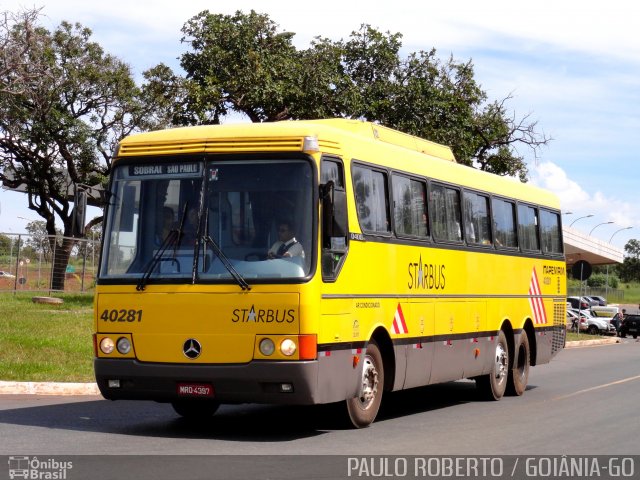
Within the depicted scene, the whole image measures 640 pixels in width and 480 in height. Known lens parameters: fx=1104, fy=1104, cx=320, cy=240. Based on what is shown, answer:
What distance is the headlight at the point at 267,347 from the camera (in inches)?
432

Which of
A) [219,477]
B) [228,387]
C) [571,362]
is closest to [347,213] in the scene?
[228,387]

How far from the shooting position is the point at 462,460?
10.2 metres

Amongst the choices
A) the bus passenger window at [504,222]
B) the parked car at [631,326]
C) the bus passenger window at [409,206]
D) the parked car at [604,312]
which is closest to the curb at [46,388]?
the bus passenger window at [409,206]

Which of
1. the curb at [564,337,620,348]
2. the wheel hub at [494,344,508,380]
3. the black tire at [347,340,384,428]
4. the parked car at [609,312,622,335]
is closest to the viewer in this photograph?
the black tire at [347,340,384,428]

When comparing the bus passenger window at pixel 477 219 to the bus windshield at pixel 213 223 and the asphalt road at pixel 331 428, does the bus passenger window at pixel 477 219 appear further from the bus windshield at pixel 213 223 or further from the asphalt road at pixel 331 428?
the bus windshield at pixel 213 223

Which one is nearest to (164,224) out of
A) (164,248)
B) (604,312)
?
(164,248)

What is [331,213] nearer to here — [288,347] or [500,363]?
[288,347]

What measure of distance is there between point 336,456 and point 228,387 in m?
1.48

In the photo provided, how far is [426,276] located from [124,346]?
435 centimetres

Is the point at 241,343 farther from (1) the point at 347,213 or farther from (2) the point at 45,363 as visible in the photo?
(2) the point at 45,363

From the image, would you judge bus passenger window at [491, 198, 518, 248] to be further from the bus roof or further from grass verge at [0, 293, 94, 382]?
grass verge at [0, 293, 94, 382]

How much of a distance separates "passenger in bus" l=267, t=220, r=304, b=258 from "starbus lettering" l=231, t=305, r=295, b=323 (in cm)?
57

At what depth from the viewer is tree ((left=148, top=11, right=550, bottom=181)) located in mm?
35438

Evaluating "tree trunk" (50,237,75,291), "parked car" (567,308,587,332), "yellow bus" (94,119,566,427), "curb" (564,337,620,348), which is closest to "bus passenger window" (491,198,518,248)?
"yellow bus" (94,119,566,427)
